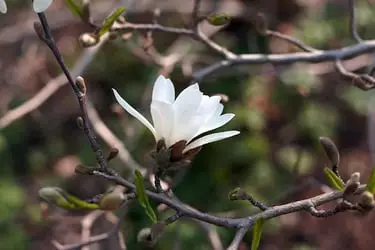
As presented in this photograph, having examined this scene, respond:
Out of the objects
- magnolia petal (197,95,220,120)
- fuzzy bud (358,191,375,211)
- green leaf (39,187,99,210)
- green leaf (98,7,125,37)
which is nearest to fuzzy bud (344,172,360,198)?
fuzzy bud (358,191,375,211)

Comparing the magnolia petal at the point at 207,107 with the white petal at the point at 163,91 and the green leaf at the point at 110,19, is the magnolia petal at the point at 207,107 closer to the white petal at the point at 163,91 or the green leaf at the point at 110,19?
the white petal at the point at 163,91

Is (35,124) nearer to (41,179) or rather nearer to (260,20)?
(41,179)

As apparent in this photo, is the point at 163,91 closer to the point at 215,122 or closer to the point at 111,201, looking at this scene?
the point at 215,122

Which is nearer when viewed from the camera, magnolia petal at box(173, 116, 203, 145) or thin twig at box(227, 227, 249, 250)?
thin twig at box(227, 227, 249, 250)

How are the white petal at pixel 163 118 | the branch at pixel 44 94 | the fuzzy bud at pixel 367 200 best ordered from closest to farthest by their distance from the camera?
the fuzzy bud at pixel 367 200 < the white petal at pixel 163 118 < the branch at pixel 44 94

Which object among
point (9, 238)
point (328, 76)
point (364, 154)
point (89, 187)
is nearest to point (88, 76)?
point (89, 187)

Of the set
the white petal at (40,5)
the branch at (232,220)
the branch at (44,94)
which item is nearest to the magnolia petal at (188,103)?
the branch at (232,220)

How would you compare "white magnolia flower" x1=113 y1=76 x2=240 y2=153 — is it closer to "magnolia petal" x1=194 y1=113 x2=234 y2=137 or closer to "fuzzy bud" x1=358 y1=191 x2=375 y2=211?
"magnolia petal" x1=194 y1=113 x2=234 y2=137

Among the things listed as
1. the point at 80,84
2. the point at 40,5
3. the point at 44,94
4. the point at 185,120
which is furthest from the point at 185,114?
the point at 44,94
